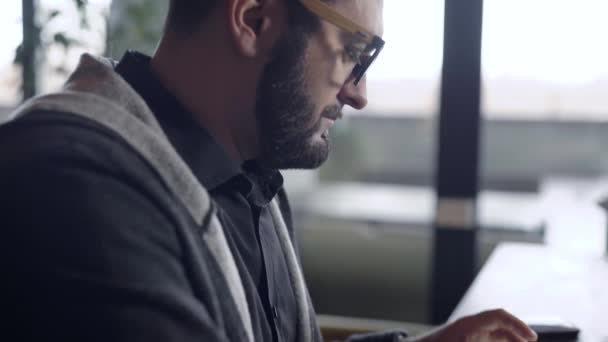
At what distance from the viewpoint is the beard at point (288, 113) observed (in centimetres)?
96

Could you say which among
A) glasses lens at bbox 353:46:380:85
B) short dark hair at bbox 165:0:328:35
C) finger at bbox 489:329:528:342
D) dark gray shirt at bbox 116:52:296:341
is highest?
short dark hair at bbox 165:0:328:35

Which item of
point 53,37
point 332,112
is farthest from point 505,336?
point 53,37

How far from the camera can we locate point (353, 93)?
104 centimetres

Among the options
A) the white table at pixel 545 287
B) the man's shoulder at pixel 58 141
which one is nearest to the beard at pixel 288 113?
the man's shoulder at pixel 58 141

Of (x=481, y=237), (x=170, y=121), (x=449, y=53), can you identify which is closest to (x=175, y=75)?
(x=170, y=121)

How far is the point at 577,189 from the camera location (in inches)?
124

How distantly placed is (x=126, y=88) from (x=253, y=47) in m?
0.20

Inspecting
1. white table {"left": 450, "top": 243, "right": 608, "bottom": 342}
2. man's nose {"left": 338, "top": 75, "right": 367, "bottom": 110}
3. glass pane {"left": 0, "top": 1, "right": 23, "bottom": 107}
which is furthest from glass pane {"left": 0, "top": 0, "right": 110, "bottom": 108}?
man's nose {"left": 338, "top": 75, "right": 367, "bottom": 110}

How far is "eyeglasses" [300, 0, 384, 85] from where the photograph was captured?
3.10ft

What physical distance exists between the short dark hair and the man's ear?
2cm

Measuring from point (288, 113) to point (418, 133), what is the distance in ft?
6.51

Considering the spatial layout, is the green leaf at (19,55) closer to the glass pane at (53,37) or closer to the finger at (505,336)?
the glass pane at (53,37)

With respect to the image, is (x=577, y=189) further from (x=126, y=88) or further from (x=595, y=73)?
(x=126, y=88)

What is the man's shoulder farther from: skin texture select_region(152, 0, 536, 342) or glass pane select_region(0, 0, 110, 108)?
glass pane select_region(0, 0, 110, 108)
